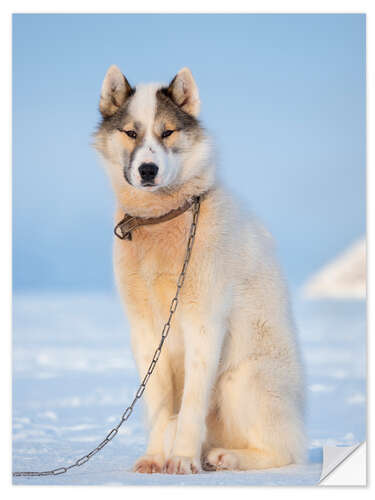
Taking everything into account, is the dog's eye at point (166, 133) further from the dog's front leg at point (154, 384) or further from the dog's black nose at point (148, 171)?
the dog's front leg at point (154, 384)

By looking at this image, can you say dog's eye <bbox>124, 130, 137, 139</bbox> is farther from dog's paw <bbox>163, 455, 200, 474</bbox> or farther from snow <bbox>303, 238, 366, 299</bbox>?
snow <bbox>303, 238, 366, 299</bbox>

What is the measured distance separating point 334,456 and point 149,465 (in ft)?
4.03

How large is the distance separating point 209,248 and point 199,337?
18.0 inches

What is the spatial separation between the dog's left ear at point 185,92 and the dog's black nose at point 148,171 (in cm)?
49

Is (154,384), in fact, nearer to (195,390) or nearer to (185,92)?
(195,390)

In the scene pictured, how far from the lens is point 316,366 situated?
7.78m

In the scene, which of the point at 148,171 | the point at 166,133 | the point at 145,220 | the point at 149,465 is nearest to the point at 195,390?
the point at 149,465

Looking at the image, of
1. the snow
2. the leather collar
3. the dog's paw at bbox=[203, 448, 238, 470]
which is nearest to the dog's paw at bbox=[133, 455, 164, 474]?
the dog's paw at bbox=[203, 448, 238, 470]

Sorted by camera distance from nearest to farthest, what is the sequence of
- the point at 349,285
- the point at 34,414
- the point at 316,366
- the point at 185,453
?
1. the point at 185,453
2. the point at 34,414
3. the point at 316,366
4. the point at 349,285

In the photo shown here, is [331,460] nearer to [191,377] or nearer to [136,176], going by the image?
[191,377]

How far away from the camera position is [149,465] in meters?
3.81

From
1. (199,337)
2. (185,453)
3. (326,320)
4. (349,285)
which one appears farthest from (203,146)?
(326,320)

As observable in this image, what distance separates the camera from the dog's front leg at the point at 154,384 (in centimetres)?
394

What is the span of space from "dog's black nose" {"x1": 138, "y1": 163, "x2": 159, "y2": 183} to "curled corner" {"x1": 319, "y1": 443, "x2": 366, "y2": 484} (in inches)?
71.7
